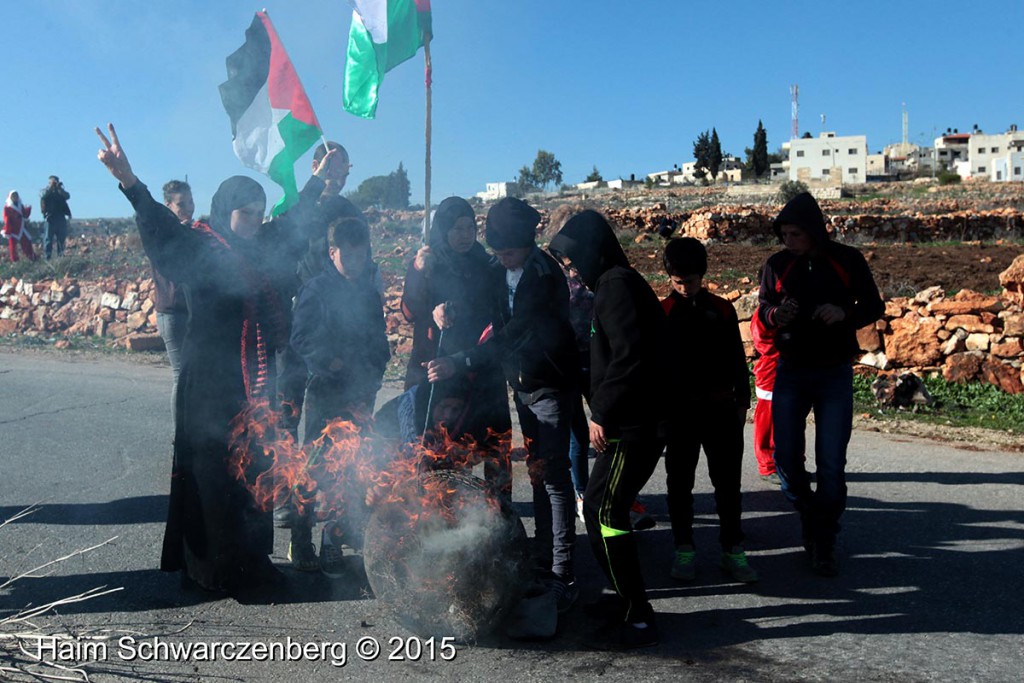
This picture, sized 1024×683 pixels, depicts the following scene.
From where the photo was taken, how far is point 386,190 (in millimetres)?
12156

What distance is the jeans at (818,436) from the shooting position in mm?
4438

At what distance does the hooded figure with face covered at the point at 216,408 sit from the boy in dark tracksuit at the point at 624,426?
5.70 feet

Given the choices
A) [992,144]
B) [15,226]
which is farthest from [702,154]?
[15,226]

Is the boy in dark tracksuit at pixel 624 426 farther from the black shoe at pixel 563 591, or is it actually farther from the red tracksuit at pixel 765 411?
the red tracksuit at pixel 765 411

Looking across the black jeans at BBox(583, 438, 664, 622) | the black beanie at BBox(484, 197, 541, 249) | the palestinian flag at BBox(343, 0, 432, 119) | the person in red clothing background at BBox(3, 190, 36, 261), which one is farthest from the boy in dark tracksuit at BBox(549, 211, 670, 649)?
the person in red clothing background at BBox(3, 190, 36, 261)

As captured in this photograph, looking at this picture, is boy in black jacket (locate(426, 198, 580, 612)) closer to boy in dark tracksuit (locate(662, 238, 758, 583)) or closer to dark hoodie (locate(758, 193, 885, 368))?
boy in dark tracksuit (locate(662, 238, 758, 583))

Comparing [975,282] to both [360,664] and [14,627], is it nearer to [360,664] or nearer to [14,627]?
[360,664]

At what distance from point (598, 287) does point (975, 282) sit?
1110 cm

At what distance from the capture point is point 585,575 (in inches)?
179

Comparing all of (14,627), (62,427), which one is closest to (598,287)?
(14,627)

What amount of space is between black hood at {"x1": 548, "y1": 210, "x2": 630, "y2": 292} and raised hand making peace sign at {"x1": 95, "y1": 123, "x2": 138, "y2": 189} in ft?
6.49

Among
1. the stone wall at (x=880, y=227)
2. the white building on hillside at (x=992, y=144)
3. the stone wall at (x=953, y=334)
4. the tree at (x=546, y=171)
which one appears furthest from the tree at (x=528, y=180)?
the white building on hillside at (x=992, y=144)

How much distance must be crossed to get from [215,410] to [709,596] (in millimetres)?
2613

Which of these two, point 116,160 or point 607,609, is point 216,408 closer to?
point 116,160
